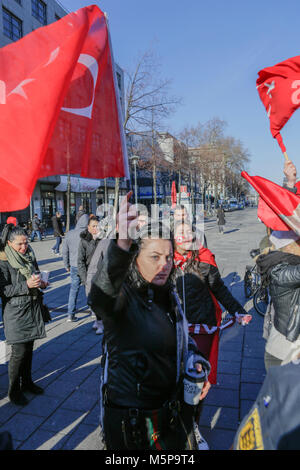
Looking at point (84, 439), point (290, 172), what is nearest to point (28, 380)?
point (84, 439)

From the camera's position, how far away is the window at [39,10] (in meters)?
26.5

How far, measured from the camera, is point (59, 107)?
8.63ft

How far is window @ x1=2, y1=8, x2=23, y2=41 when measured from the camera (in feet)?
77.7

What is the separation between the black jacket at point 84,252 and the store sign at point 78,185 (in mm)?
26856

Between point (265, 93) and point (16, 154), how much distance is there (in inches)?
109

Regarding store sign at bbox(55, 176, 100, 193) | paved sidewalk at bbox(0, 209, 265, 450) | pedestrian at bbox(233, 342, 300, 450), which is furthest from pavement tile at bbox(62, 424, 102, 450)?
store sign at bbox(55, 176, 100, 193)

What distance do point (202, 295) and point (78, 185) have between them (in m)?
33.0

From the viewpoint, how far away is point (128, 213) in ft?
5.17

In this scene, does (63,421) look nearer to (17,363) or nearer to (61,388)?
(61,388)

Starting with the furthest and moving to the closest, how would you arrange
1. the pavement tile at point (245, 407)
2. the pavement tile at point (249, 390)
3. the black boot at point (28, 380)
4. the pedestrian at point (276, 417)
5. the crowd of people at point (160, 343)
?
the black boot at point (28, 380)
the pavement tile at point (249, 390)
the pavement tile at point (245, 407)
the crowd of people at point (160, 343)
the pedestrian at point (276, 417)

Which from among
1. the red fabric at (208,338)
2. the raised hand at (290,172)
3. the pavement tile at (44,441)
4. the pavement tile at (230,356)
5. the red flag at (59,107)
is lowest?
the pavement tile at (230,356)

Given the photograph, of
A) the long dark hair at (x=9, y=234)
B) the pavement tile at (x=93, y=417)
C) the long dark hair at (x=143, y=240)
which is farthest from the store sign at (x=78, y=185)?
the long dark hair at (x=143, y=240)

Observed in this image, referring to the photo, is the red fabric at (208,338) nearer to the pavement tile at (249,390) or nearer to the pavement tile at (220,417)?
the pavement tile at (220,417)
